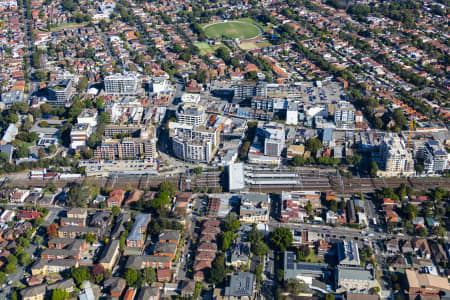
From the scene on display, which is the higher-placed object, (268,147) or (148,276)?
(268,147)

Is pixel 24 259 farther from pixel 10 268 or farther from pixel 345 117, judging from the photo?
pixel 345 117

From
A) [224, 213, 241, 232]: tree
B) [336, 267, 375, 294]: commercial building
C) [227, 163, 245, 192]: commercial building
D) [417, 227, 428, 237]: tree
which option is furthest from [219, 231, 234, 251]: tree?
[417, 227, 428, 237]: tree

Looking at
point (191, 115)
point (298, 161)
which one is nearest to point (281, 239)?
point (298, 161)

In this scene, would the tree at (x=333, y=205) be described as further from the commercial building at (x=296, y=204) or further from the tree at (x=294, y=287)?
the tree at (x=294, y=287)

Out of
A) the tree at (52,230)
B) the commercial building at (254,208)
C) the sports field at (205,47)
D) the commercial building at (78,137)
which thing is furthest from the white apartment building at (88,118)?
the sports field at (205,47)

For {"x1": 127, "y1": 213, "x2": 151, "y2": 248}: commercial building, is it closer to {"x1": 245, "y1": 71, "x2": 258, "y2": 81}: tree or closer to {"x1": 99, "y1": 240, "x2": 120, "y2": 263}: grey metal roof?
{"x1": 99, "y1": 240, "x2": 120, "y2": 263}: grey metal roof
